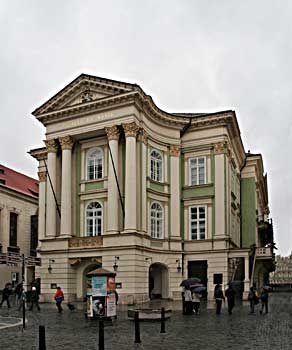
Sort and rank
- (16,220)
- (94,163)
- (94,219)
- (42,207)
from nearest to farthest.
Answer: (94,219) < (94,163) < (42,207) < (16,220)

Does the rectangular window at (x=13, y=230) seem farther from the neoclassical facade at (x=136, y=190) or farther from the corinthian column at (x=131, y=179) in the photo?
the corinthian column at (x=131, y=179)

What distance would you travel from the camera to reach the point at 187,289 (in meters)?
28.7

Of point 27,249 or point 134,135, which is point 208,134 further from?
point 27,249

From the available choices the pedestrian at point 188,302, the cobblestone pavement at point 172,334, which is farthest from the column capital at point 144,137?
the cobblestone pavement at point 172,334

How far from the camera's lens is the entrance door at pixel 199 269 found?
137 feet

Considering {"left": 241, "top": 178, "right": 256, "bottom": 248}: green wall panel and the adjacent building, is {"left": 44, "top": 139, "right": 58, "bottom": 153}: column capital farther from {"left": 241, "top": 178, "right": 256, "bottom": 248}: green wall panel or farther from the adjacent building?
{"left": 241, "top": 178, "right": 256, "bottom": 248}: green wall panel

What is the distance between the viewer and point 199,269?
42.2 metres

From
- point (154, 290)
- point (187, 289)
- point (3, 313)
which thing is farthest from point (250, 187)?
point (3, 313)

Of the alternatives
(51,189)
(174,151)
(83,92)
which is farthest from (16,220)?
(174,151)

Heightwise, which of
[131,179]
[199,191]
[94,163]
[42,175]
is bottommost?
[199,191]

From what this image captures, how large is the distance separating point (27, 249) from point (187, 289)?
37.5 metres

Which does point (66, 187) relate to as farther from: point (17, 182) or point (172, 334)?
point (17, 182)

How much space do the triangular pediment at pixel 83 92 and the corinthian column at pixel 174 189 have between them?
6.58 m

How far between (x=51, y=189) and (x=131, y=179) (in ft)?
24.8
